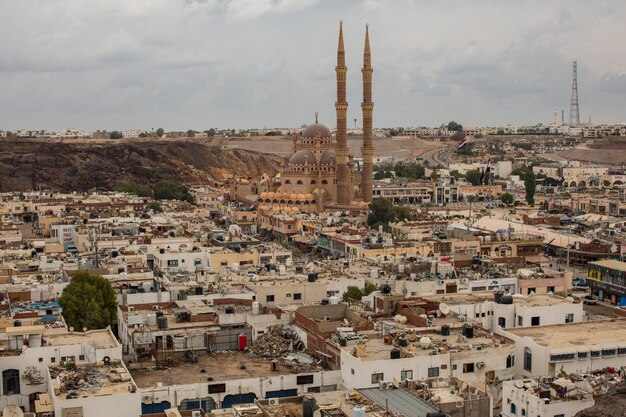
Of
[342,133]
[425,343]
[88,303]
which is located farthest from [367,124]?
[425,343]

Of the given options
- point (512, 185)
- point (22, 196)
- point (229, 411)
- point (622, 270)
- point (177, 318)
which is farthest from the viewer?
point (512, 185)

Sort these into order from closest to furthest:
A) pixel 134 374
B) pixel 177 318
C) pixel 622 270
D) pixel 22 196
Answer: pixel 134 374 → pixel 177 318 → pixel 622 270 → pixel 22 196

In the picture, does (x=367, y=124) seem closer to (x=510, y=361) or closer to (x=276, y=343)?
(x=276, y=343)

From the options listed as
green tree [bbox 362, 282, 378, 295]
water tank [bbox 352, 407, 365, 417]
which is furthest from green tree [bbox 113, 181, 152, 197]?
water tank [bbox 352, 407, 365, 417]

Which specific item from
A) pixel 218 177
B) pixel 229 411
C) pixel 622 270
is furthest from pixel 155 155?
pixel 229 411

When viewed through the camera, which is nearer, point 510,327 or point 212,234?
point 510,327

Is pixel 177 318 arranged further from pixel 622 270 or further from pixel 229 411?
pixel 622 270

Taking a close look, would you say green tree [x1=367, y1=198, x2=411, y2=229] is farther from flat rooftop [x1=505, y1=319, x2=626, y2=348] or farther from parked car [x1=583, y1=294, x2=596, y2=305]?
flat rooftop [x1=505, y1=319, x2=626, y2=348]
